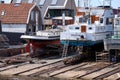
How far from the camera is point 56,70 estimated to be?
35.1 metres

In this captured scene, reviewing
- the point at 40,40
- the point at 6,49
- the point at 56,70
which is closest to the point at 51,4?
the point at 40,40

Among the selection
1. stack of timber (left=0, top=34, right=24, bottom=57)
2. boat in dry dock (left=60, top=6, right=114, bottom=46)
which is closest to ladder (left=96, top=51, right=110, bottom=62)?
boat in dry dock (left=60, top=6, right=114, bottom=46)

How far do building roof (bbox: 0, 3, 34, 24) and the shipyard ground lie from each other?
1645 cm

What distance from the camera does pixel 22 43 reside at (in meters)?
51.8

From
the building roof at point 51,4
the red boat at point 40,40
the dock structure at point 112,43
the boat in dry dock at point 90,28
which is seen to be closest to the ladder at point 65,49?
the boat in dry dock at point 90,28

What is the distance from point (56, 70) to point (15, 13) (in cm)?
2308

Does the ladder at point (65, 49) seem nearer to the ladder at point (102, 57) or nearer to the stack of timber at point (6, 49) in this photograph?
the ladder at point (102, 57)

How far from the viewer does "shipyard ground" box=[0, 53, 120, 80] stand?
32.3 meters

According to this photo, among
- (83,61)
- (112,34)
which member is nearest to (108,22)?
(112,34)

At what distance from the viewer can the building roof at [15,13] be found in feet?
185

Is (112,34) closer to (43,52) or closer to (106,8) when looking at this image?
(106,8)

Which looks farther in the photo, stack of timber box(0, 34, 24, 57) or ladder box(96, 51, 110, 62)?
stack of timber box(0, 34, 24, 57)

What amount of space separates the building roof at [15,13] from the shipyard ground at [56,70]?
16.4 m

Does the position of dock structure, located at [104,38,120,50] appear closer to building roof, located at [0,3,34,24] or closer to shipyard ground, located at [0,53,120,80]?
shipyard ground, located at [0,53,120,80]
